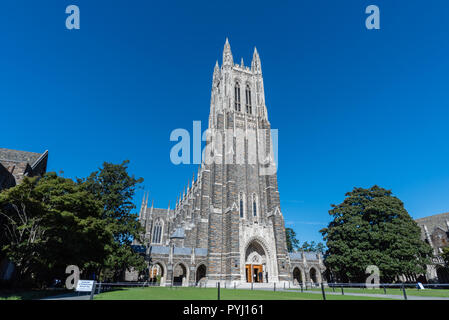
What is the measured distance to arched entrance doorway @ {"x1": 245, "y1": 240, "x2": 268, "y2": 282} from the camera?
3019 centimetres

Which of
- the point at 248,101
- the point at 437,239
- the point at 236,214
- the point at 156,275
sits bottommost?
the point at 156,275

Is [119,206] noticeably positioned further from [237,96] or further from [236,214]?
[237,96]

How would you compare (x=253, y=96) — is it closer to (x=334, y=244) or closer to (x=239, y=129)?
(x=239, y=129)

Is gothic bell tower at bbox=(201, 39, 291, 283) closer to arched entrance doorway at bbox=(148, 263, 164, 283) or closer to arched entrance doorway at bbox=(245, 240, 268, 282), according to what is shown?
arched entrance doorway at bbox=(245, 240, 268, 282)

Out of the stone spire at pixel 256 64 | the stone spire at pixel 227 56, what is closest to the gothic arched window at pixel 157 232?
the stone spire at pixel 227 56

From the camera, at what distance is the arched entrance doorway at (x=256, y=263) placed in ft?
99.0

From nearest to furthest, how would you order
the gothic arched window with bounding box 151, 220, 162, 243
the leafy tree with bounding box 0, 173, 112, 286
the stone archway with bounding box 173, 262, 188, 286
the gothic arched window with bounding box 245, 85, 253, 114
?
1. the leafy tree with bounding box 0, 173, 112, 286
2. the stone archway with bounding box 173, 262, 188, 286
3. the gothic arched window with bounding box 245, 85, 253, 114
4. the gothic arched window with bounding box 151, 220, 162, 243

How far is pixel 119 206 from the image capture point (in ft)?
90.5

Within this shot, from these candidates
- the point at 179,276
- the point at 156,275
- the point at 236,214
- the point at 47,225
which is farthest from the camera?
the point at 156,275

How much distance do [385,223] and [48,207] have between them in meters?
34.8

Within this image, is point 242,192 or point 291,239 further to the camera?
point 291,239

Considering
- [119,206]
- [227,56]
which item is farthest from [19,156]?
[227,56]

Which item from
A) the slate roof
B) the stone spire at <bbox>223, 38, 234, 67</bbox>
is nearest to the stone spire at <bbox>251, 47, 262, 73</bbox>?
the stone spire at <bbox>223, 38, 234, 67</bbox>

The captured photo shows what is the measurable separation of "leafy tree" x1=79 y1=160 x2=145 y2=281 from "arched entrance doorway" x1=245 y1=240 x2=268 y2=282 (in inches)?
512
